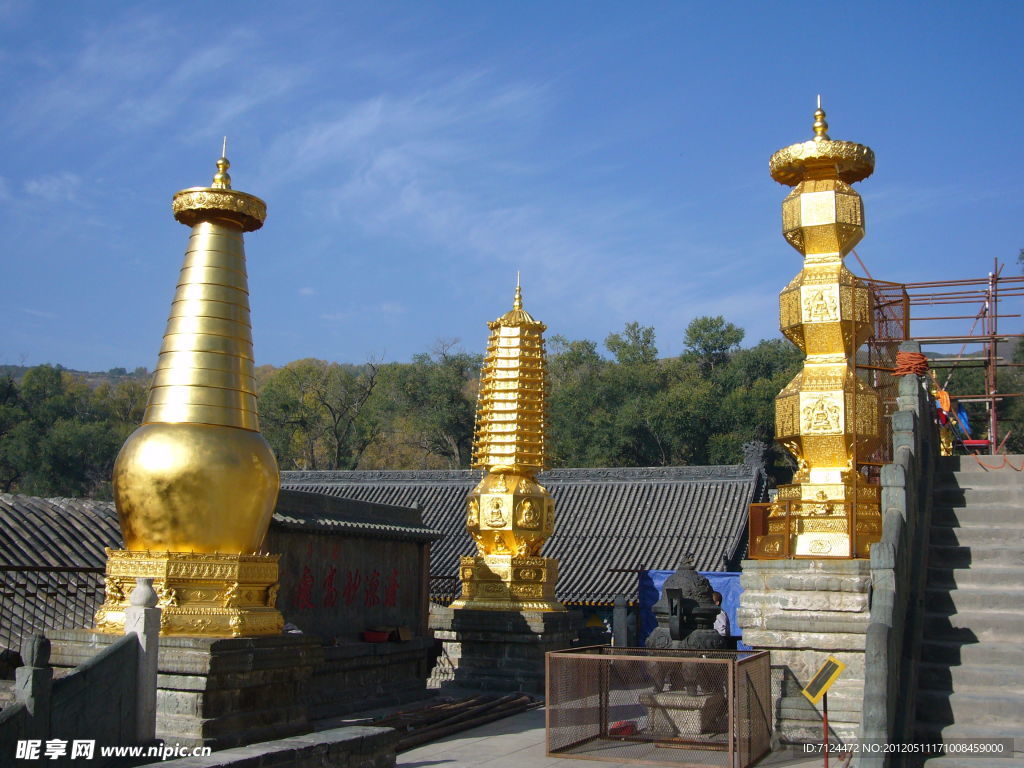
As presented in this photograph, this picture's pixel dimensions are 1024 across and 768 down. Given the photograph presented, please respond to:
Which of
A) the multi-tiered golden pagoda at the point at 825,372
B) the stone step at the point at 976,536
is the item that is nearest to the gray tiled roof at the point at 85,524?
the multi-tiered golden pagoda at the point at 825,372

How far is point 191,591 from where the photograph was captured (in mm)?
8727

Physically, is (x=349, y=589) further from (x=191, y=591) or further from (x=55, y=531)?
(x=191, y=591)

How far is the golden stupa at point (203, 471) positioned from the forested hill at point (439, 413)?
33732 millimetres

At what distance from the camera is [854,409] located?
9969mm

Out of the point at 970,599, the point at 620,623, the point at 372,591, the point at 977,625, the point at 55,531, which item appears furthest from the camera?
the point at 620,623

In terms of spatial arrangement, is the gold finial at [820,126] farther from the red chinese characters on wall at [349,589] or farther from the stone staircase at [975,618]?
the red chinese characters on wall at [349,589]

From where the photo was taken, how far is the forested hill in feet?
145

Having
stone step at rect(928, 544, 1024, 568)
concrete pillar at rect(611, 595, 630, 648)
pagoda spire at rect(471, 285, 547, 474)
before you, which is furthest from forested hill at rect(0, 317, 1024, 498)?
stone step at rect(928, 544, 1024, 568)

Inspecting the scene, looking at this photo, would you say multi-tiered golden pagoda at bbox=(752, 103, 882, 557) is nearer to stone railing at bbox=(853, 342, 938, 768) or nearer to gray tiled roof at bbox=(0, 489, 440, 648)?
stone railing at bbox=(853, 342, 938, 768)

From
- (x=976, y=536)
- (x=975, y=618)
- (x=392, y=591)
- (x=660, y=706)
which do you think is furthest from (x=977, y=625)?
(x=392, y=591)

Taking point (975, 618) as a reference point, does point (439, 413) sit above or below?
above

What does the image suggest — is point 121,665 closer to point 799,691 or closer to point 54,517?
point 799,691

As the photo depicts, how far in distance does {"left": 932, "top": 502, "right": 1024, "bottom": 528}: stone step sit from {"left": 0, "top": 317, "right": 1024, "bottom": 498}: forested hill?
108 feet

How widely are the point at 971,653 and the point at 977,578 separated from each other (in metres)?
0.90
